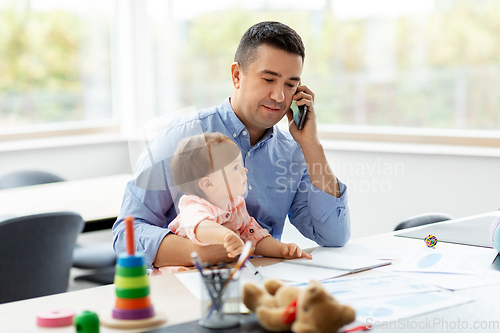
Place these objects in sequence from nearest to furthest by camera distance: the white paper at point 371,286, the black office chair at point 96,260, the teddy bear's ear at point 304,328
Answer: the teddy bear's ear at point 304,328 → the white paper at point 371,286 → the black office chair at point 96,260

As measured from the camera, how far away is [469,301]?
111 cm

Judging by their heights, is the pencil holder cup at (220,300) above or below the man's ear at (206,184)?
below

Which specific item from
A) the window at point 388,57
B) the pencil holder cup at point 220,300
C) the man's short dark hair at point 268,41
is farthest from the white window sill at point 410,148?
the pencil holder cup at point 220,300

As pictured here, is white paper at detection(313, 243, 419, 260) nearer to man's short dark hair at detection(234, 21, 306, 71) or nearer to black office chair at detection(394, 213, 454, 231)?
black office chair at detection(394, 213, 454, 231)

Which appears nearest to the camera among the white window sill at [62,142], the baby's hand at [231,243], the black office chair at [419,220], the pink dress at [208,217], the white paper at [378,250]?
the baby's hand at [231,243]

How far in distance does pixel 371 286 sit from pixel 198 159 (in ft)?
1.72

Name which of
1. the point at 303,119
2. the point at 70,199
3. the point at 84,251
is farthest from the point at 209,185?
the point at 84,251

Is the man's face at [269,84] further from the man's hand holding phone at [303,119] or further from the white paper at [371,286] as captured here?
the white paper at [371,286]

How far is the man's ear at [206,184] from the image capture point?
4.65ft

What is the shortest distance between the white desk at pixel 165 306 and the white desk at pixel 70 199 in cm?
123

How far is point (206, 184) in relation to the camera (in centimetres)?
142

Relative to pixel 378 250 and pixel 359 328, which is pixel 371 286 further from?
pixel 378 250

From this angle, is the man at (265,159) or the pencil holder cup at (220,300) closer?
the pencil holder cup at (220,300)

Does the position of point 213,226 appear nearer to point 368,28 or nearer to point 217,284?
point 217,284
